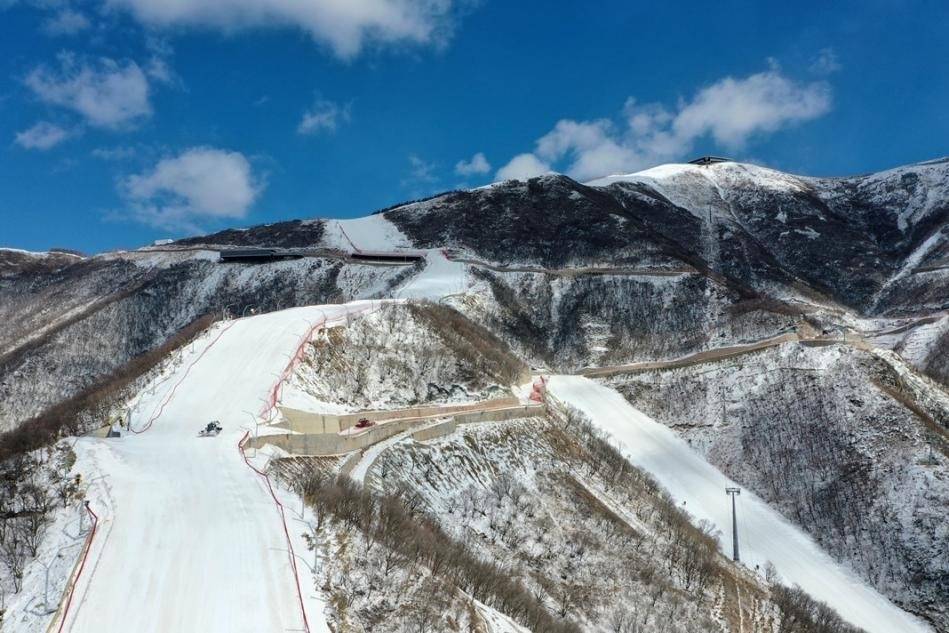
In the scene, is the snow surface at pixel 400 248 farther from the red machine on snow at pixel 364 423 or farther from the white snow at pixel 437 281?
the red machine on snow at pixel 364 423

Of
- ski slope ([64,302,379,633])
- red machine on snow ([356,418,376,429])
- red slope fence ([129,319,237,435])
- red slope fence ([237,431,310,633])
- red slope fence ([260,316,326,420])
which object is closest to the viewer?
ski slope ([64,302,379,633])

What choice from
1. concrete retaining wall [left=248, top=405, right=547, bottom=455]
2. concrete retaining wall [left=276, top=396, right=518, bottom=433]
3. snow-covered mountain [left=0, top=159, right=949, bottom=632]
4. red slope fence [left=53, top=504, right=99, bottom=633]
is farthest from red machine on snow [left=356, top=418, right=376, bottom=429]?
red slope fence [left=53, top=504, right=99, bottom=633]

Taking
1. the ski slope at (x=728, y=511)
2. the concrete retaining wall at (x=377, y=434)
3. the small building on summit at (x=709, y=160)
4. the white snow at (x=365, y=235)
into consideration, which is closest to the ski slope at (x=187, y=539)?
the concrete retaining wall at (x=377, y=434)

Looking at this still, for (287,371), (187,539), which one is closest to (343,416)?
(287,371)

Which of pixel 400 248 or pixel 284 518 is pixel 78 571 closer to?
pixel 284 518

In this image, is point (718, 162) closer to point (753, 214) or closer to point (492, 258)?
point (753, 214)

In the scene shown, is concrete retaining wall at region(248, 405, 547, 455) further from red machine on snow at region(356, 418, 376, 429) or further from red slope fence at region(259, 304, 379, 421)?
red slope fence at region(259, 304, 379, 421)

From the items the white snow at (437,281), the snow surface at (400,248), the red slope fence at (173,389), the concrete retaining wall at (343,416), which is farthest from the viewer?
the snow surface at (400,248)
